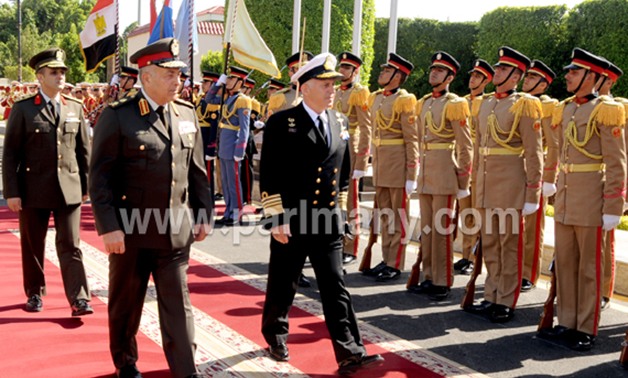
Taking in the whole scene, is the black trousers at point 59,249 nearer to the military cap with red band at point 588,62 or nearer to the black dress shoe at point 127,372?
the black dress shoe at point 127,372

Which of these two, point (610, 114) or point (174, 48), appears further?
point (610, 114)

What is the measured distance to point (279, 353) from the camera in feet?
15.9

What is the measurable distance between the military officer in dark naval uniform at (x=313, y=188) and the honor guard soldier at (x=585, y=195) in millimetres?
1872

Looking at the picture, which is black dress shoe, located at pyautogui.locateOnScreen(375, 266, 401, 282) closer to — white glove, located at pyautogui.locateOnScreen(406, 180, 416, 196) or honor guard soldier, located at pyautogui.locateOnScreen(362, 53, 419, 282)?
honor guard soldier, located at pyautogui.locateOnScreen(362, 53, 419, 282)

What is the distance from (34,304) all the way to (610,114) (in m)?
4.60

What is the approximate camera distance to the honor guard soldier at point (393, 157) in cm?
713

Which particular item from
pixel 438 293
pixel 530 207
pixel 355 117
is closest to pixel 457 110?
pixel 530 207

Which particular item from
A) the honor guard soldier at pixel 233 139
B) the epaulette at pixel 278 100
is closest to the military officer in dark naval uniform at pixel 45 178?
the epaulette at pixel 278 100

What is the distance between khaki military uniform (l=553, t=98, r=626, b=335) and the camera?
207 inches

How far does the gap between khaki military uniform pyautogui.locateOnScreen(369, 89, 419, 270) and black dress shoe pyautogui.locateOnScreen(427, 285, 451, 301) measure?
2.47 feet

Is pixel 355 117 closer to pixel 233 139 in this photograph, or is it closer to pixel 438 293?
pixel 438 293

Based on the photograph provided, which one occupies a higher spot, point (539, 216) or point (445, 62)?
point (445, 62)

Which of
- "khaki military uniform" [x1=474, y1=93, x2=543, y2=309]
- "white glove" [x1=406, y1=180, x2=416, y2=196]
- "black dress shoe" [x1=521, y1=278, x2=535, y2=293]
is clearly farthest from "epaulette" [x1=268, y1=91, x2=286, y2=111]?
"black dress shoe" [x1=521, y1=278, x2=535, y2=293]

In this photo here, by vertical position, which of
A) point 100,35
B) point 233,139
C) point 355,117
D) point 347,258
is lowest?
point 347,258
